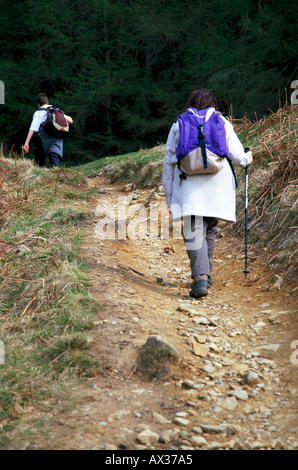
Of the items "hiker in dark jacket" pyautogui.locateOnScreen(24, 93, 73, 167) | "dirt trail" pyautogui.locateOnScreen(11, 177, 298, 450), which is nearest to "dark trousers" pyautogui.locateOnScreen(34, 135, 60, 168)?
"hiker in dark jacket" pyautogui.locateOnScreen(24, 93, 73, 167)

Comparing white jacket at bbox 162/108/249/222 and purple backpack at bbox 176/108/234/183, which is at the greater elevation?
purple backpack at bbox 176/108/234/183

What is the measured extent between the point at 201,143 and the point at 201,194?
1.46ft

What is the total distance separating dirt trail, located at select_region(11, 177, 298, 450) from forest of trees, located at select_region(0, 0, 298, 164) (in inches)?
355

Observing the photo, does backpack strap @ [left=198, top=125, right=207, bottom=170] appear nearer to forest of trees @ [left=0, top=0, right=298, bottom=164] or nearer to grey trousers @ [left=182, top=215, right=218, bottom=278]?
grey trousers @ [left=182, top=215, right=218, bottom=278]

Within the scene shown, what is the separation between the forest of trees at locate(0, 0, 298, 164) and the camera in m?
12.5

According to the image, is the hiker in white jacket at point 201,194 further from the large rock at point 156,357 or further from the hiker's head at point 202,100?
the large rock at point 156,357

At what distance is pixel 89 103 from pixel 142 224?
11.1 metres

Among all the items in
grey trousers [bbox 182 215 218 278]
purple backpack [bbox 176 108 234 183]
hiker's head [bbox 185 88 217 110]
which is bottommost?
grey trousers [bbox 182 215 218 278]

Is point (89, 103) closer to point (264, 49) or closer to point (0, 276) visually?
point (264, 49)

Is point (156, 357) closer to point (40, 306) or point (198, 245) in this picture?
point (40, 306)

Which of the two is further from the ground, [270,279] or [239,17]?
[239,17]
